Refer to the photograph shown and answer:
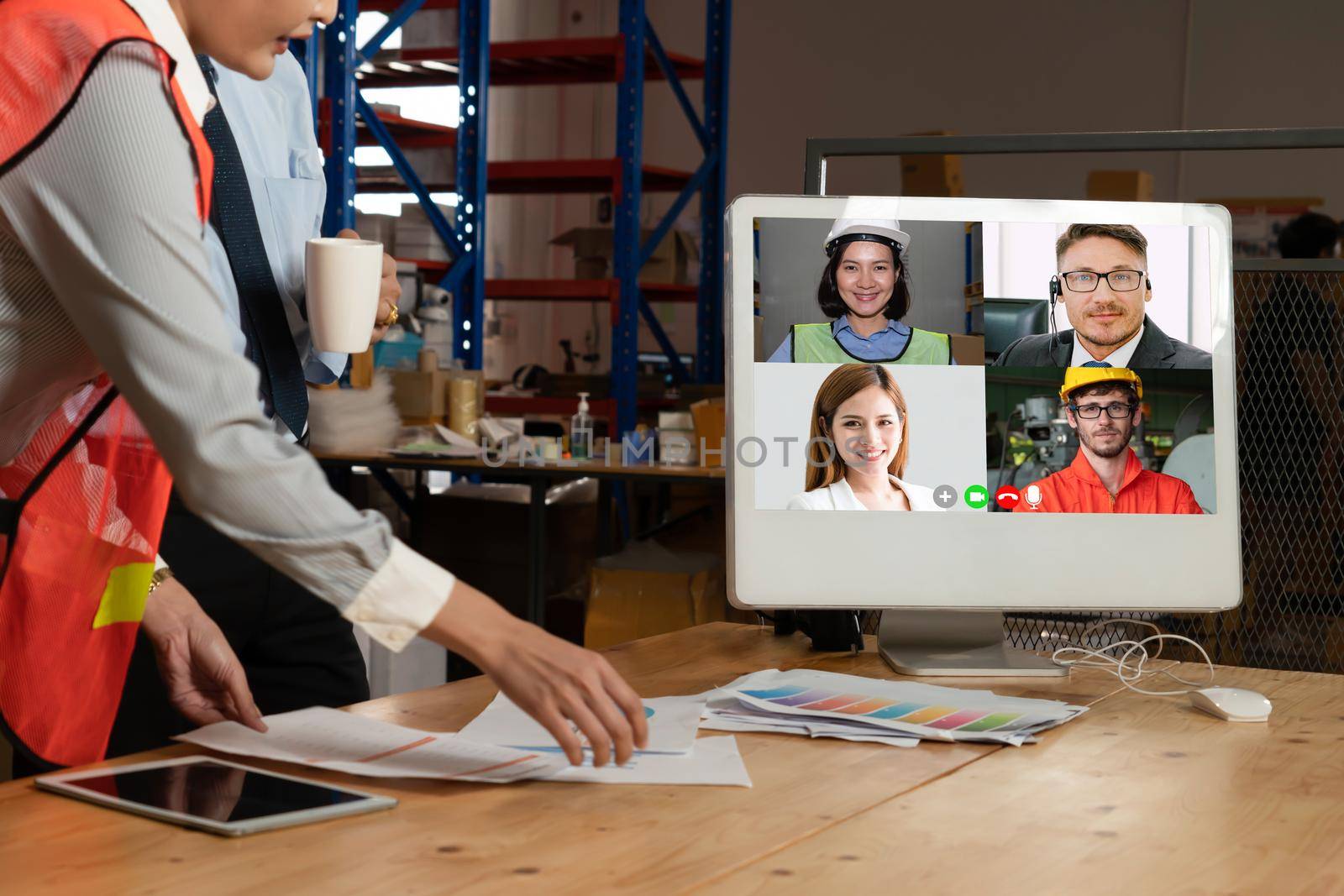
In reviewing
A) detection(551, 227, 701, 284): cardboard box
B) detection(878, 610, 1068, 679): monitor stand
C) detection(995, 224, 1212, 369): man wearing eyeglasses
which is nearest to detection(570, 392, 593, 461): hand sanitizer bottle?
detection(551, 227, 701, 284): cardboard box

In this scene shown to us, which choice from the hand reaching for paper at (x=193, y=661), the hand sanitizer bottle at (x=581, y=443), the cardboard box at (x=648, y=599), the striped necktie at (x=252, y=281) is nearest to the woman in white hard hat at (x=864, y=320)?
the striped necktie at (x=252, y=281)

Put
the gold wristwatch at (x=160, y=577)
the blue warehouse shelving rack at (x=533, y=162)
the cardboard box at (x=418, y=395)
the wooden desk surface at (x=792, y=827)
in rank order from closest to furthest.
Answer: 1. the wooden desk surface at (x=792, y=827)
2. the gold wristwatch at (x=160, y=577)
3. the cardboard box at (x=418, y=395)
4. the blue warehouse shelving rack at (x=533, y=162)

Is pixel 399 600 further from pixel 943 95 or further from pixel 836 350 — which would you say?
pixel 943 95

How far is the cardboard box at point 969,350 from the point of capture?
140cm

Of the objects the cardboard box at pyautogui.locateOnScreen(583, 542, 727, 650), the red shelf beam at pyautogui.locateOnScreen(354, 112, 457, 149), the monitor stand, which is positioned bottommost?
the cardboard box at pyautogui.locateOnScreen(583, 542, 727, 650)

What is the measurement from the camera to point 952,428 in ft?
4.56

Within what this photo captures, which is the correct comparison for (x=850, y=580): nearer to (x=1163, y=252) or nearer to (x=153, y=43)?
(x=1163, y=252)

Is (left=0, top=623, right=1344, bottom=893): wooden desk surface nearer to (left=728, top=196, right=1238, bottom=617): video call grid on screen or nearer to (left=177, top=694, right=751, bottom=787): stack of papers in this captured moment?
(left=177, top=694, right=751, bottom=787): stack of papers

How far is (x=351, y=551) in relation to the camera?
2.73ft

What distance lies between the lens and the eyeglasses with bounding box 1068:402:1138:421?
4.61ft

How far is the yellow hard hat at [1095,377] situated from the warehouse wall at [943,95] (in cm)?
518

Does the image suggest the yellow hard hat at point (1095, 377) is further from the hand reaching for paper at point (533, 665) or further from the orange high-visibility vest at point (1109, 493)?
the hand reaching for paper at point (533, 665)

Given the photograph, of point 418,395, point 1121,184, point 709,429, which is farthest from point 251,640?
point 1121,184

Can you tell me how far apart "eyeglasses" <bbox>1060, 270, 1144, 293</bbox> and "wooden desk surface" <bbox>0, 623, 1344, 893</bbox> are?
18.7 inches
